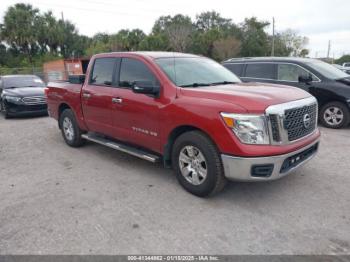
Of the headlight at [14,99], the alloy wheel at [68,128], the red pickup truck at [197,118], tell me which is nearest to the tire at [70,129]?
the alloy wheel at [68,128]

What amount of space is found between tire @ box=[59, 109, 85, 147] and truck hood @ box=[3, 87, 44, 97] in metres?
4.45

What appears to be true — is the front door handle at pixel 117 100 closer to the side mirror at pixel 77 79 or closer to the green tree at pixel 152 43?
the side mirror at pixel 77 79

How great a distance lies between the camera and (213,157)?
11.0 ft

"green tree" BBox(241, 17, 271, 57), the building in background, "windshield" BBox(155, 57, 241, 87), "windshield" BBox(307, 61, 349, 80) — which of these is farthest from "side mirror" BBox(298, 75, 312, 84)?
"green tree" BBox(241, 17, 271, 57)

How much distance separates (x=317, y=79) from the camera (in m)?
7.25

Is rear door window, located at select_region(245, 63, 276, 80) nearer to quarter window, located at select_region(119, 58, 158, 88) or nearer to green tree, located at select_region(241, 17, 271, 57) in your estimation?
quarter window, located at select_region(119, 58, 158, 88)

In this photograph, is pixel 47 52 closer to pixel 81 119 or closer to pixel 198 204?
pixel 81 119

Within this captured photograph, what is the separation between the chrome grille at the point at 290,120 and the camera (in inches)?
124

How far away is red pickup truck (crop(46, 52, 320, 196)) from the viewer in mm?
3164

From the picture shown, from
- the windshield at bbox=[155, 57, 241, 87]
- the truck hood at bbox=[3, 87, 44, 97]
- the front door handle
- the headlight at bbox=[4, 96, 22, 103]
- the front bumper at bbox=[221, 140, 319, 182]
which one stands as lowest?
the front bumper at bbox=[221, 140, 319, 182]

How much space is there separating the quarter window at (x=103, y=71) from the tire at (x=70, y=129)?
106cm

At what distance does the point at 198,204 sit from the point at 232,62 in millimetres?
6231

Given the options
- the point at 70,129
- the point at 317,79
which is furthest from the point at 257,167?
→ the point at 317,79

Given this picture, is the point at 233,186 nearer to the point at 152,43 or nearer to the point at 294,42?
the point at 152,43
